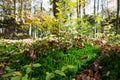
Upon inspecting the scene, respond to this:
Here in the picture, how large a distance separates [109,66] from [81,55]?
28.8 inches

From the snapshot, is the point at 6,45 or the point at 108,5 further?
the point at 108,5

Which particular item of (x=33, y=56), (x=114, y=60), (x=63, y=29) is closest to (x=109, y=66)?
(x=114, y=60)

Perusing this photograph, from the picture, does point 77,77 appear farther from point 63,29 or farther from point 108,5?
point 108,5

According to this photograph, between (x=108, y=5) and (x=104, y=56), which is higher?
(x=108, y=5)

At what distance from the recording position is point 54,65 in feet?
12.0

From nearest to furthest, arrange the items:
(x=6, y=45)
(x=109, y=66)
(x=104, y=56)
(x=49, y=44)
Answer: (x=109, y=66) → (x=104, y=56) → (x=49, y=44) → (x=6, y=45)

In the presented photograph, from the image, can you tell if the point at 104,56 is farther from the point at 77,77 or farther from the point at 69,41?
the point at 69,41

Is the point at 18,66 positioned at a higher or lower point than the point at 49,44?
lower

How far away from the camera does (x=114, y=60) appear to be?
3547 millimetres

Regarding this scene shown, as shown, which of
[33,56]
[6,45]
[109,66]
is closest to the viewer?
[109,66]

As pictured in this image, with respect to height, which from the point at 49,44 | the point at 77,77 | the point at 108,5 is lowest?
the point at 77,77

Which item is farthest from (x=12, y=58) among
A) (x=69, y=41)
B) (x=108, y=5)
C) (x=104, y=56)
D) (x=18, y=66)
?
(x=108, y=5)

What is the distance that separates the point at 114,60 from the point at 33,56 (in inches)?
55.5

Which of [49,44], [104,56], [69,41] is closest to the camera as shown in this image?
[104,56]
